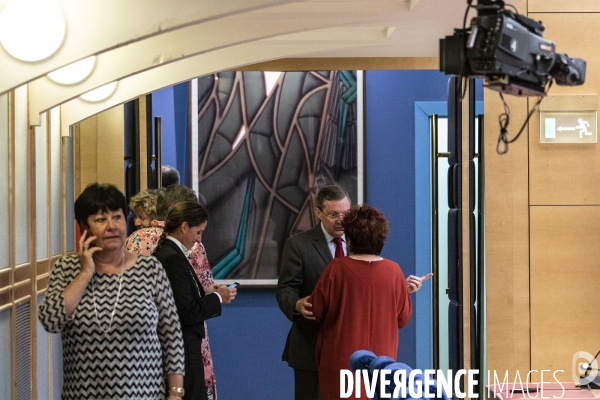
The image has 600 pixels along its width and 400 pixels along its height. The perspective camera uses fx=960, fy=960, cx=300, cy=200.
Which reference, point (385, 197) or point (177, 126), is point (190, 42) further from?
point (385, 197)

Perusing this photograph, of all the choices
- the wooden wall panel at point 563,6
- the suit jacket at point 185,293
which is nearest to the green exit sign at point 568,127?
the wooden wall panel at point 563,6

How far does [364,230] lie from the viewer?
14.8 feet

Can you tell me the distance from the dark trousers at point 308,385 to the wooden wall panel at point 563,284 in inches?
57.9

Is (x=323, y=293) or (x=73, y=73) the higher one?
(x=73, y=73)

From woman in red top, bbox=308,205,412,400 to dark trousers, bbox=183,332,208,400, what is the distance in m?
0.58

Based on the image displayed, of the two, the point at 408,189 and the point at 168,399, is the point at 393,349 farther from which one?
the point at 408,189

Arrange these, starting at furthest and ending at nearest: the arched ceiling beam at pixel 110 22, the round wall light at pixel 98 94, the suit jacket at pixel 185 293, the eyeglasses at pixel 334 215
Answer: the round wall light at pixel 98 94, the eyeglasses at pixel 334 215, the suit jacket at pixel 185 293, the arched ceiling beam at pixel 110 22

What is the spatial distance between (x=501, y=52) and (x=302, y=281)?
207 cm

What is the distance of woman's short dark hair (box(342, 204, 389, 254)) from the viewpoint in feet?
14.8

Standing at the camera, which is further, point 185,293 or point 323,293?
point 323,293

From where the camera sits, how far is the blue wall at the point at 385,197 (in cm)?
826

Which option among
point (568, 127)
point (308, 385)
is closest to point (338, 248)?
point (308, 385)

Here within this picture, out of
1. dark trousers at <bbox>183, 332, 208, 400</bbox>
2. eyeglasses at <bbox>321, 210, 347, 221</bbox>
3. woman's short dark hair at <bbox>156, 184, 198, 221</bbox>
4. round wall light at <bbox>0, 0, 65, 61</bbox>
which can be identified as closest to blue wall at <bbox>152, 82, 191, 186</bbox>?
woman's short dark hair at <bbox>156, 184, 198, 221</bbox>

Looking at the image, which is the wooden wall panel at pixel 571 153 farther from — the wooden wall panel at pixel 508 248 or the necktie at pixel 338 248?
the necktie at pixel 338 248
